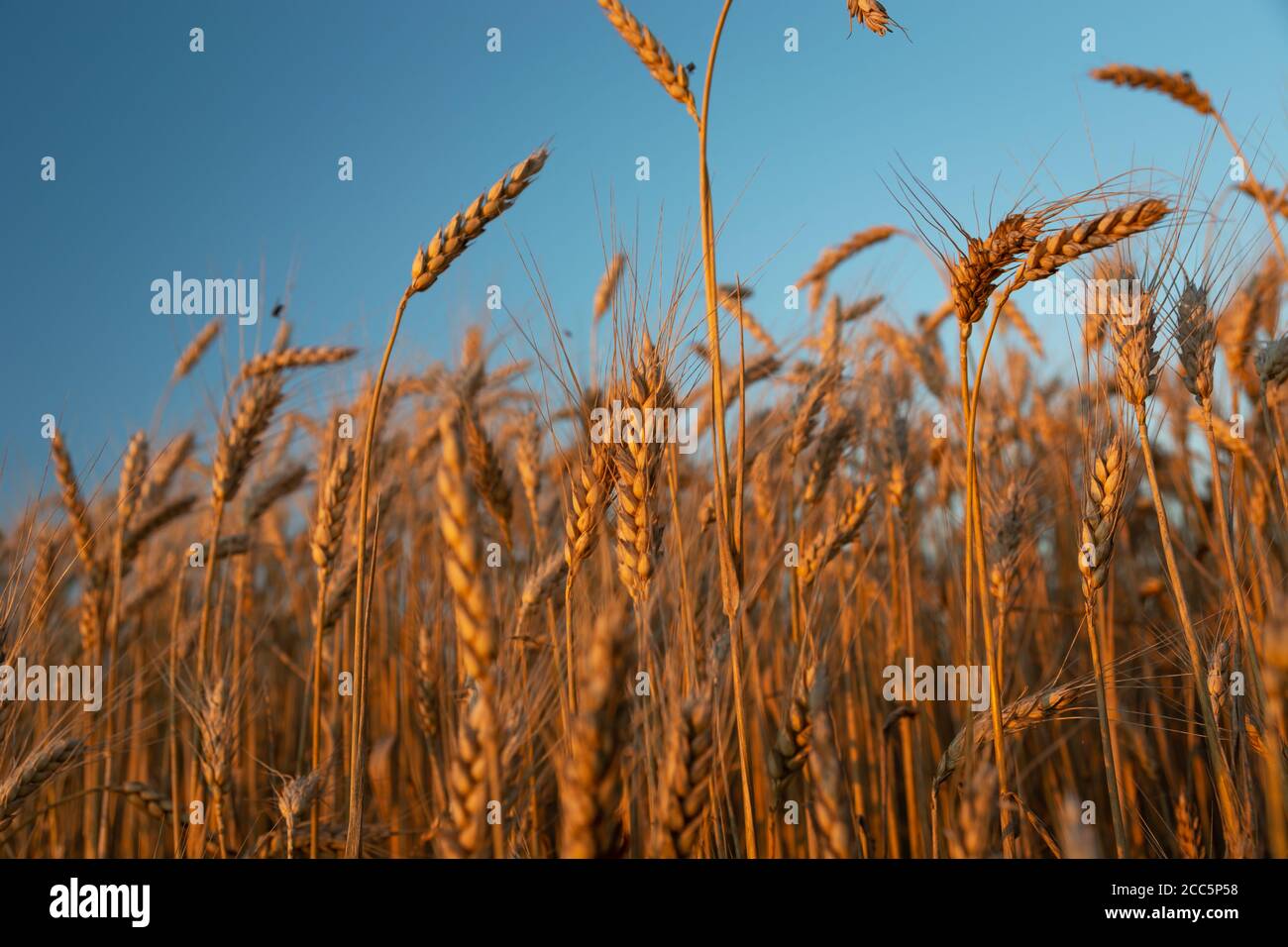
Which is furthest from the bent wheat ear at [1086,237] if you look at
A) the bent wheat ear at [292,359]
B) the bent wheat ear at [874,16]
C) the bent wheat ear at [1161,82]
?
the bent wheat ear at [292,359]

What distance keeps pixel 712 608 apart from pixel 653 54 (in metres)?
1.31

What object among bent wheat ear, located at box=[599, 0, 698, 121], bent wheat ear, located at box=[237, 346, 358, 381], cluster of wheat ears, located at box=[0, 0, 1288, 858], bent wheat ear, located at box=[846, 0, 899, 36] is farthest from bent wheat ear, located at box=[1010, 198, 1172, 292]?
bent wheat ear, located at box=[237, 346, 358, 381]

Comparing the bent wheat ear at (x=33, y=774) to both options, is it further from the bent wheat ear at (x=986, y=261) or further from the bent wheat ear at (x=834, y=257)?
the bent wheat ear at (x=834, y=257)

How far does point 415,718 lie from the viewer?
10.5 ft

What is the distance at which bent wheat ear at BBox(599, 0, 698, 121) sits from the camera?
174cm

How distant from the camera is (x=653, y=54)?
1.79 m

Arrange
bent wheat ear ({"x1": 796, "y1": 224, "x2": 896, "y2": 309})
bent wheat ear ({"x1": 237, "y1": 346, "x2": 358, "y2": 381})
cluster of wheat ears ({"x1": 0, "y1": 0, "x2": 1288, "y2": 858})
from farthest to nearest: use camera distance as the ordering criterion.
Result: bent wheat ear ({"x1": 796, "y1": 224, "x2": 896, "y2": 309})
bent wheat ear ({"x1": 237, "y1": 346, "x2": 358, "y2": 381})
cluster of wheat ears ({"x1": 0, "y1": 0, "x2": 1288, "y2": 858})

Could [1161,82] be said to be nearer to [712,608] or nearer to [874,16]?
[874,16]

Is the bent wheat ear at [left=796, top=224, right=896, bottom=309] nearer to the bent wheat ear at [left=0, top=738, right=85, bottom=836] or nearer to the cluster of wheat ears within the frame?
the cluster of wheat ears

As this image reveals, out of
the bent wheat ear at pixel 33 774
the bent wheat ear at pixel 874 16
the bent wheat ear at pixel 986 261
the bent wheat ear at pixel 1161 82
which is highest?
the bent wheat ear at pixel 1161 82

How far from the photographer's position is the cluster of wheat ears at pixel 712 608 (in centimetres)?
135

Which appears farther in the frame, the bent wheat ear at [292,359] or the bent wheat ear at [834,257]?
the bent wheat ear at [834,257]
